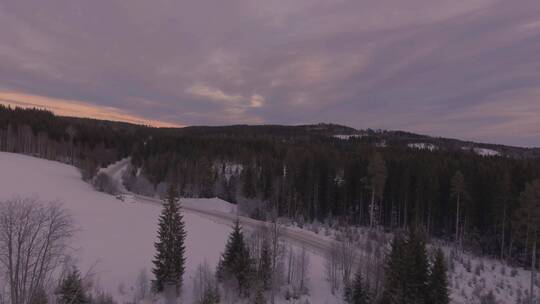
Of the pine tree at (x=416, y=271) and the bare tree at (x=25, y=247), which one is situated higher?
the bare tree at (x=25, y=247)

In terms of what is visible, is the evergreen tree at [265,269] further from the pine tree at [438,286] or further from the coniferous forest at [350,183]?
the coniferous forest at [350,183]

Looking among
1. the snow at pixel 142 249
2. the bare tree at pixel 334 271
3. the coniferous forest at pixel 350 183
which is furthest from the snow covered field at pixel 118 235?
the coniferous forest at pixel 350 183

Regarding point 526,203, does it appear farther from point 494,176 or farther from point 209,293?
point 209,293

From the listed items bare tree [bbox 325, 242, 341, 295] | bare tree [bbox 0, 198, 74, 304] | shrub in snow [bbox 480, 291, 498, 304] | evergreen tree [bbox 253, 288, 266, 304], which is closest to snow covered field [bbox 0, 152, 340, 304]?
bare tree [bbox 325, 242, 341, 295]

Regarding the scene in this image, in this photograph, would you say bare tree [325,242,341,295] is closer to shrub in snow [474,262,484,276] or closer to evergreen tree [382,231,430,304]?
evergreen tree [382,231,430,304]

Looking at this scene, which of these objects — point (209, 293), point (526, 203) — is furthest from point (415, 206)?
point (209, 293)
